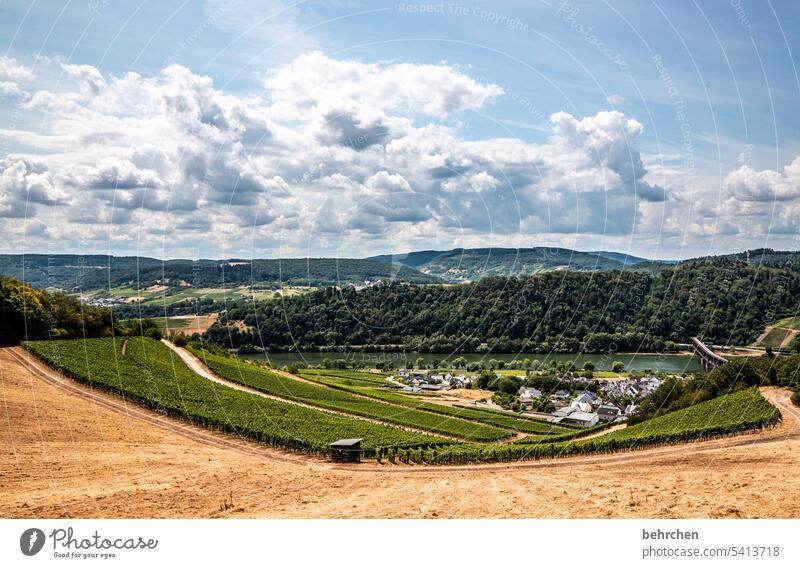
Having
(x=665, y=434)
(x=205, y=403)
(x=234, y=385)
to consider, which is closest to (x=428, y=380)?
(x=234, y=385)

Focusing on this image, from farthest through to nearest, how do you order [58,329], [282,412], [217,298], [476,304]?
[217,298] → [476,304] → [58,329] → [282,412]

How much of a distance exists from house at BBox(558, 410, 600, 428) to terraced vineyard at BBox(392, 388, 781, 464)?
13.7m

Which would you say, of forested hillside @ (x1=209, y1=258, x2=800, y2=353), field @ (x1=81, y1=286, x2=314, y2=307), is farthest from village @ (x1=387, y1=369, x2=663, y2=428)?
field @ (x1=81, y1=286, x2=314, y2=307)

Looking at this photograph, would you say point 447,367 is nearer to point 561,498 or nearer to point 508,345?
point 508,345

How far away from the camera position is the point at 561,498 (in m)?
12.3

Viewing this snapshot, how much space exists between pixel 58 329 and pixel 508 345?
2184 inches

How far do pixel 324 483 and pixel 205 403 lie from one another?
713 inches

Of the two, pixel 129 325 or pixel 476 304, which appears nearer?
pixel 129 325

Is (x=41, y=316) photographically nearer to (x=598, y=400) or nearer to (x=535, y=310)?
(x=535, y=310)

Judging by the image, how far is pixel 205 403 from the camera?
99.0 feet

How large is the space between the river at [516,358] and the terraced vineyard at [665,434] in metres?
42.5

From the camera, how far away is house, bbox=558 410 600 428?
46625mm

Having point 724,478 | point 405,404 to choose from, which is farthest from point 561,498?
point 405,404
